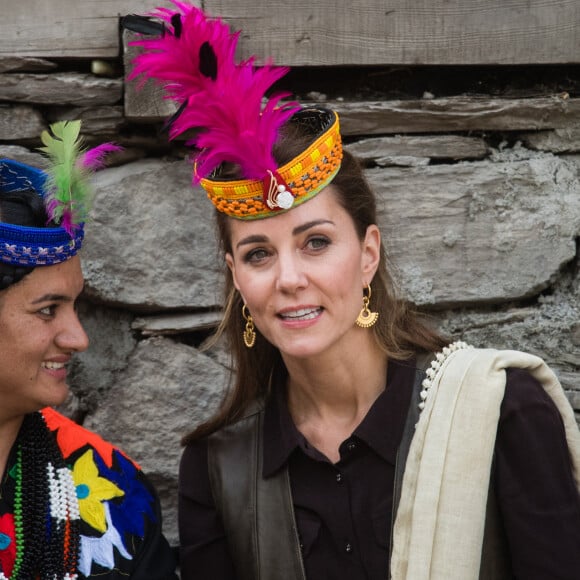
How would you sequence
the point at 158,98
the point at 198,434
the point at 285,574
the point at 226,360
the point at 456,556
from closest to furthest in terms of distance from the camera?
the point at 456,556 < the point at 285,574 < the point at 198,434 < the point at 158,98 < the point at 226,360

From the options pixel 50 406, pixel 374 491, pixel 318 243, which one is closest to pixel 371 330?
pixel 318 243

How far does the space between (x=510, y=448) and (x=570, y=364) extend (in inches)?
32.9

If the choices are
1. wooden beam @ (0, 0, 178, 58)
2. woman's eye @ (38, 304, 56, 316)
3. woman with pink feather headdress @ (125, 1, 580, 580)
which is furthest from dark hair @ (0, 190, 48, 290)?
wooden beam @ (0, 0, 178, 58)

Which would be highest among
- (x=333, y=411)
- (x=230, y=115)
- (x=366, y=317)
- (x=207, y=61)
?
(x=207, y=61)

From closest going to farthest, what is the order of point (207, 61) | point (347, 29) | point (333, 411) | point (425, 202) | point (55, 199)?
point (207, 61) < point (55, 199) < point (333, 411) < point (347, 29) < point (425, 202)

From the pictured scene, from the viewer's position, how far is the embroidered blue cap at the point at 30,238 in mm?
2244

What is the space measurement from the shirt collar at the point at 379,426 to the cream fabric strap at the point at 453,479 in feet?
0.32

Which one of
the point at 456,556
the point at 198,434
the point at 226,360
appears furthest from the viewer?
the point at 226,360

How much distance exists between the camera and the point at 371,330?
8.35 feet

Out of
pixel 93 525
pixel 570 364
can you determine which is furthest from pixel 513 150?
pixel 93 525

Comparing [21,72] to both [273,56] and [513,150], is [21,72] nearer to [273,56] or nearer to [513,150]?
[273,56]

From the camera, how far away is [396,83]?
2998mm

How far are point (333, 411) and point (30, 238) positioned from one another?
918 mm

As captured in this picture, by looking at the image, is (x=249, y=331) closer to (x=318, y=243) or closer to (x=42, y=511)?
(x=318, y=243)
